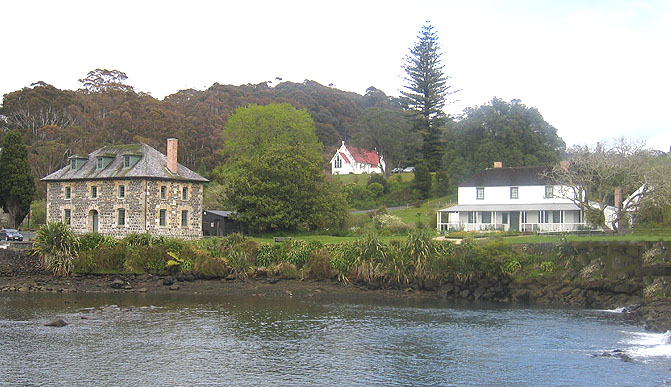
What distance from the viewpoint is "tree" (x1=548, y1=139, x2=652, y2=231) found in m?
46.7

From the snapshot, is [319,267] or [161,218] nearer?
[319,267]

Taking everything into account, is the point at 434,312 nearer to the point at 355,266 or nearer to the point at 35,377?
the point at 355,266

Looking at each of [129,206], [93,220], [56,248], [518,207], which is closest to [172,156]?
[129,206]

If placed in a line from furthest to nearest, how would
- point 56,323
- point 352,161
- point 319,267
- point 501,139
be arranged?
point 352,161 < point 501,139 < point 319,267 < point 56,323

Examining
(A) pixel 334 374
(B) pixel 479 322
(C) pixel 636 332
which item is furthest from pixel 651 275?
(A) pixel 334 374

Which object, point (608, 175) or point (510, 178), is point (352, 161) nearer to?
point (510, 178)

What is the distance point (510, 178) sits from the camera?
5962 centimetres

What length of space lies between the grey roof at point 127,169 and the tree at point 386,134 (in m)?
42.5

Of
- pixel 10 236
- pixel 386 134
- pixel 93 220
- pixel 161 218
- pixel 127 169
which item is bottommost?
pixel 10 236

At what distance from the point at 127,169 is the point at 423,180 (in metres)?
36.4

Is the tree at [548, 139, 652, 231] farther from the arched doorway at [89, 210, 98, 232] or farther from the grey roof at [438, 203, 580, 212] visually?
the arched doorway at [89, 210, 98, 232]

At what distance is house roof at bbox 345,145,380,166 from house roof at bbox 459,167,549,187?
39.7 meters

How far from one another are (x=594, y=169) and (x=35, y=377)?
38803 millimetres

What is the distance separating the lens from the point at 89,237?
45.0 metres
